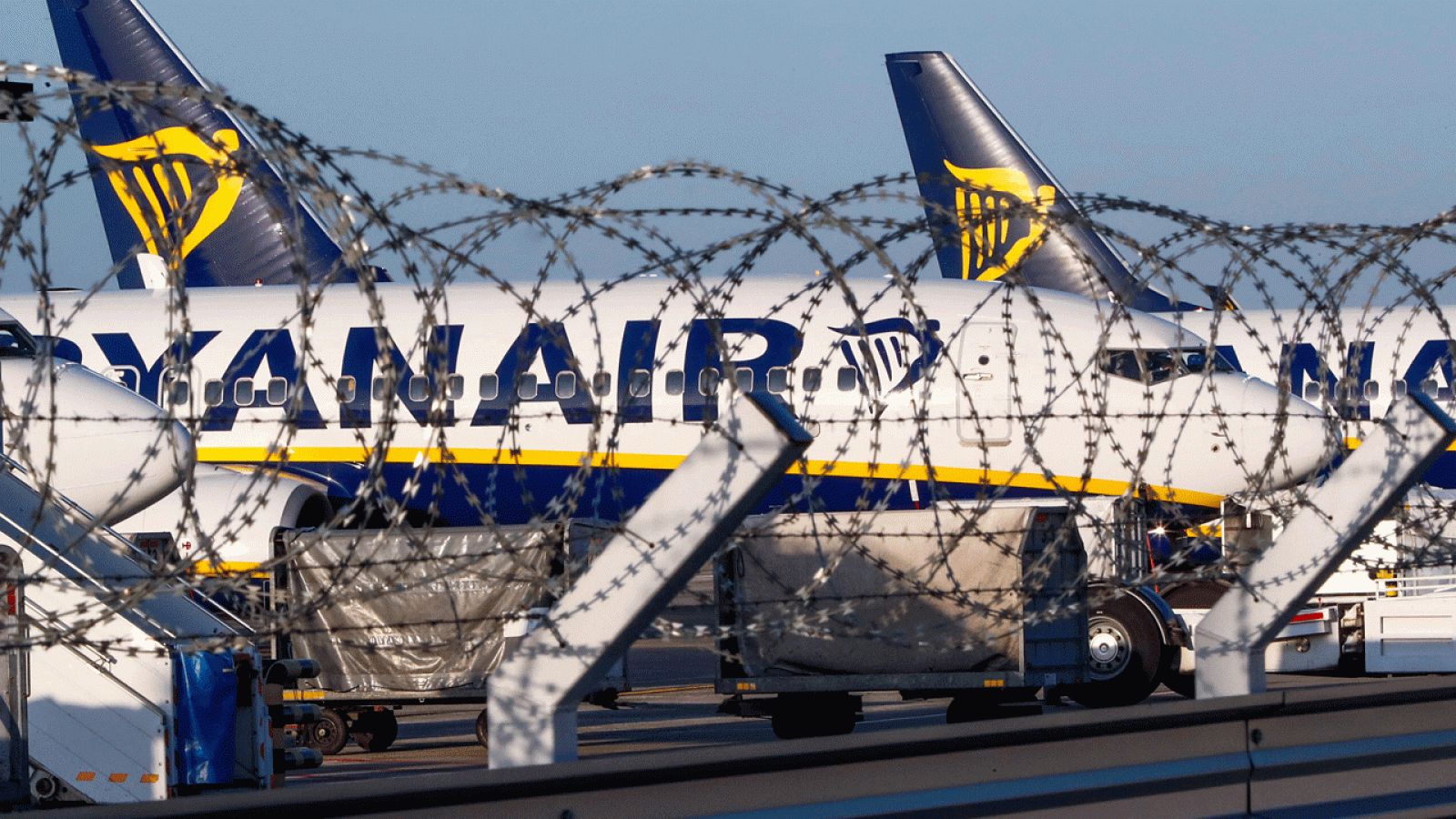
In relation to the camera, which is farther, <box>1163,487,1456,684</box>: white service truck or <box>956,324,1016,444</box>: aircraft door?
→ <box>956,324,1016,444</box>: aircraft door

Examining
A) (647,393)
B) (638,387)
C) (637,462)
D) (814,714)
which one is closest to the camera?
(638,387)

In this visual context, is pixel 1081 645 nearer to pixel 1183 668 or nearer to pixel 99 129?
pixel 1183 668

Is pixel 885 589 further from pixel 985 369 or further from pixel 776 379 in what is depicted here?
pixel 776 379

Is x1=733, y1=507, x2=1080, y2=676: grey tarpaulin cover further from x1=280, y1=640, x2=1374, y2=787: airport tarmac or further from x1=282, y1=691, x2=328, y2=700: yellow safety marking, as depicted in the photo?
x1=282, y1=691, x2=328, y2=700: yellow safety marking

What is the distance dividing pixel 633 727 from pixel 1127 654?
12.6 feet

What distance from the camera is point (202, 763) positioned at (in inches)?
292

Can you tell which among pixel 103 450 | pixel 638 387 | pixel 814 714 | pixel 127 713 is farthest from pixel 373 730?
pixel 127 713

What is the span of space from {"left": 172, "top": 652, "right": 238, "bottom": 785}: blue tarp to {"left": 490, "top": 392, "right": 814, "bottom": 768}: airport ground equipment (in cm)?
285

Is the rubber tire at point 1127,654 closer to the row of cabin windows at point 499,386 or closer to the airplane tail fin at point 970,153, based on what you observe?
the row of cabin windows at point 499,386

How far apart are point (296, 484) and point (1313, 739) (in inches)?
518

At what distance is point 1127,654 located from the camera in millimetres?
12984

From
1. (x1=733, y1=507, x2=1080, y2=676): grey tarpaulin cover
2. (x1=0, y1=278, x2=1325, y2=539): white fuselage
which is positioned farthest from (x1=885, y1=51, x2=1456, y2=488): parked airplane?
(x1=733, y1=507, x2=1080, y2=676): grey tarpaulin cover

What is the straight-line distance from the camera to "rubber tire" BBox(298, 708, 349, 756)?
12617 millimetres

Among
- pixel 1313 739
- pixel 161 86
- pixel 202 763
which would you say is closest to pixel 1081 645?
pixel 1313 739
